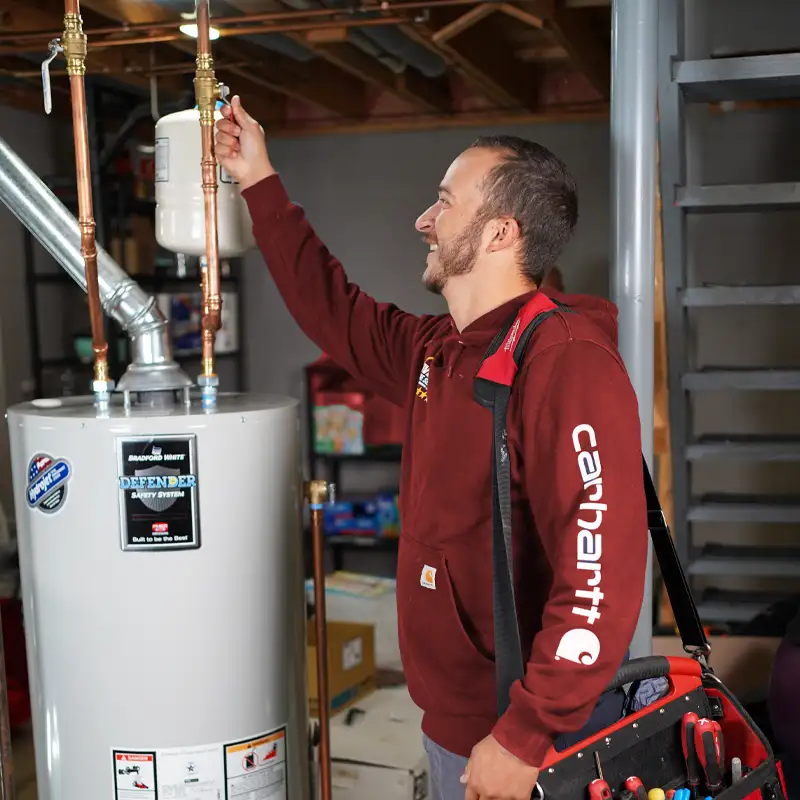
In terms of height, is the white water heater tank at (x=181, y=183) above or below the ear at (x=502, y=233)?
above

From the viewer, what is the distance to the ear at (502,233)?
1.50m

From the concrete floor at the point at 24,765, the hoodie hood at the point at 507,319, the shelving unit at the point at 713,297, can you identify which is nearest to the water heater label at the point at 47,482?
the hoodie hood at the point at 507,319

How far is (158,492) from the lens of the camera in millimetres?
1579

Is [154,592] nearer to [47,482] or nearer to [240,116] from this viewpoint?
[47,482]

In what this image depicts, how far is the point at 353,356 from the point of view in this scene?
75.0 inches

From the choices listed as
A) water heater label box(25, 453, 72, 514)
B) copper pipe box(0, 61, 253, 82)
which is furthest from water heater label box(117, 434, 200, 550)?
copper pipe box(0, 61, 253, 82)

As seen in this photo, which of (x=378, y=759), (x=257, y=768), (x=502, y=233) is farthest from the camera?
(x=378, y=759)

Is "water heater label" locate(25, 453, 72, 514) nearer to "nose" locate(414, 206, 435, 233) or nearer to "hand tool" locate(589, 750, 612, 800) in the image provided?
"nose" locate(414, 206, 435, 233)

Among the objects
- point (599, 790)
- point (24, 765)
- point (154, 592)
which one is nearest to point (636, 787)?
point (599, 790)

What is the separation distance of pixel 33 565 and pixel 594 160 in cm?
401

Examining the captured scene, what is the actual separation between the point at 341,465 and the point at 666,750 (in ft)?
13.9

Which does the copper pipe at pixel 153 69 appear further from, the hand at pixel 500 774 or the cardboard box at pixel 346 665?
the hand at pixel 500 774

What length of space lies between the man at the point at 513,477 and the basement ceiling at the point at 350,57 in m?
0.81

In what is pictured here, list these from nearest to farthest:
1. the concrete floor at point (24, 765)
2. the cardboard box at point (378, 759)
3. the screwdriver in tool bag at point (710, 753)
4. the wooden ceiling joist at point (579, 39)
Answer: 1. the screwdriver in tool bag at point (710, 753)
2. the cardboard box at point (378, 759)
3. the concrete floor at point (24, 765)
4. the wooden ceiling joist at point (579, 39)
